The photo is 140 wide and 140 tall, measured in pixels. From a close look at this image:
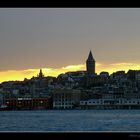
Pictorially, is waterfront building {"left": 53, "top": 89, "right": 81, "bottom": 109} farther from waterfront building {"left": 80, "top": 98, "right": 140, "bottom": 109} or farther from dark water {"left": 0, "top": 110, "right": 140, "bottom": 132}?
dark water {"left": 0, "top": 110, "right": 140, "bottom": 132}

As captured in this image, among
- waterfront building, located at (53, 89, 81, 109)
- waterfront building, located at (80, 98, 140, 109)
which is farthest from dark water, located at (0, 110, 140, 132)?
waterfront building, located at (80, 98, 140, 109)

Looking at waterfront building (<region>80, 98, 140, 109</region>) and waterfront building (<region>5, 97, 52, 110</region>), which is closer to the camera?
waterfront building (<region>5, 97, 52, 110</region>)

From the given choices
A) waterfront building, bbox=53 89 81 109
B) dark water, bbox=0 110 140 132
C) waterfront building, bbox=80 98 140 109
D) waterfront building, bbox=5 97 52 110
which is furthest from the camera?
waterfront building, bbox=80 98 140 109

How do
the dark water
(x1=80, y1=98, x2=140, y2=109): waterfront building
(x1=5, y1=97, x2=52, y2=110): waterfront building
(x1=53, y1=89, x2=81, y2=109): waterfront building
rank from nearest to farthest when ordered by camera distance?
the dark water < (x1=53, y1=89, x2=81, y2=109): waterfront building < (x1=5, y1=97, x2=52, y2=110): waterfront building < (x1=80, y1=98, x2=140, y2=109): waterfront building

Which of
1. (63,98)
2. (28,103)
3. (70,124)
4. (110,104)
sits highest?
(63,98)

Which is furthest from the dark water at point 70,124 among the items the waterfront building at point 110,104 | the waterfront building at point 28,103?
the waterfront building at point 110,104

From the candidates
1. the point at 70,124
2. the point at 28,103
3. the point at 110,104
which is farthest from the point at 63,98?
the point at 70,124

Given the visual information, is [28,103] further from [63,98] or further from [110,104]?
→ [110,104]

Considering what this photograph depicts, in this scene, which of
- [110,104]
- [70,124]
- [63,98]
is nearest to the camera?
[70,124]
